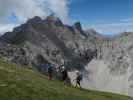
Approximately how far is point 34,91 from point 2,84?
5.23 meters

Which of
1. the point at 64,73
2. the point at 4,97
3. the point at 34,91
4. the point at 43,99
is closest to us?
the point at 4,97

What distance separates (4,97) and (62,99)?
9.41m

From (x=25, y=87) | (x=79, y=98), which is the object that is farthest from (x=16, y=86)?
(x=79, y=98)

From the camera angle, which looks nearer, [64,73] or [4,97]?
[4,97]

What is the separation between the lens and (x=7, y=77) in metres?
56.6

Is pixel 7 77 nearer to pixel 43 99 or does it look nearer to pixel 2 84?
pixel 2 84

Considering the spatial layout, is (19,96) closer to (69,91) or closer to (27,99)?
(27,99)

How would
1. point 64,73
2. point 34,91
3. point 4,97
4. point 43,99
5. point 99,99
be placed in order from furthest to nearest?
point 64,73 → point 99,99 → point 34,91 → point 43,99 → point 4,97

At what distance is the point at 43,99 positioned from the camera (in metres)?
46.3

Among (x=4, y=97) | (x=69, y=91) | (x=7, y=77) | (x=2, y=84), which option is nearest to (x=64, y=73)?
(x=69, y=91)

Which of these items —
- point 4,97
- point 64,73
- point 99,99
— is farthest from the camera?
point 64,73

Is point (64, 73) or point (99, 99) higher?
point (64, 73)

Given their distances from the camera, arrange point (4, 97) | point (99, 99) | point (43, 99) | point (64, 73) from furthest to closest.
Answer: point (64, 73) < point (99, 99) < point (43, 99) < point (4, 97)

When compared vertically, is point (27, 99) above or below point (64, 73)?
below
